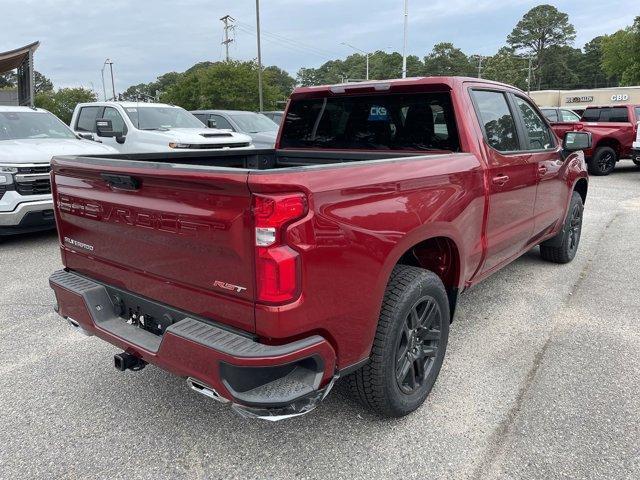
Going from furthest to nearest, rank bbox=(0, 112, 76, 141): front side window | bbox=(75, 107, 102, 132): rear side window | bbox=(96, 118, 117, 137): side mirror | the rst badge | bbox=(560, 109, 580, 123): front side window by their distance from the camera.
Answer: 1. bbox=(560, 109, 580, 123): front side window
2. bbox=(75, 107, 102, 132): rear side window
3. bbox=(96, 118, 117, 137): side mirror
4. bbox=(0, 112, 76, 141): front side window
5. the rst badge

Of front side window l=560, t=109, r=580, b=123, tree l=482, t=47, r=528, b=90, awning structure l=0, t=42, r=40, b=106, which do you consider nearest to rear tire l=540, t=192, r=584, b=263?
front side window l=560, t=109, r=580, b=123

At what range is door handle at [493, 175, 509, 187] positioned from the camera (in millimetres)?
3467

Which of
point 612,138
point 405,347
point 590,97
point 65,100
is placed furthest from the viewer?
point 65,100

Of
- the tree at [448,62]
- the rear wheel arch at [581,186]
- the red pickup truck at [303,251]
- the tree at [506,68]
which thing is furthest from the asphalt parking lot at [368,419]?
the tree at [448,62]

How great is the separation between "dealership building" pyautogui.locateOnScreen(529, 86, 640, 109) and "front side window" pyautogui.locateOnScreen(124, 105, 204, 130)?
33.7 meters

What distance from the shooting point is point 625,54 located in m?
50.2

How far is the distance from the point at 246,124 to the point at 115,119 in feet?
12.4

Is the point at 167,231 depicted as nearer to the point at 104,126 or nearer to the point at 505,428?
the point at 505,428

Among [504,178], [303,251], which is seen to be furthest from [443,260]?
[303,251]

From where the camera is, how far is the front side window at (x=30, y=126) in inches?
283

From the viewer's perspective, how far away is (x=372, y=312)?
237cm

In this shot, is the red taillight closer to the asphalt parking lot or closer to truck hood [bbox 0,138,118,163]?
the asphalt parking lot

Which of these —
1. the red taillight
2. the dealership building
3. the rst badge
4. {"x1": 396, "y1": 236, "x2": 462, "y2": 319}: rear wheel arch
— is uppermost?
the dealership building

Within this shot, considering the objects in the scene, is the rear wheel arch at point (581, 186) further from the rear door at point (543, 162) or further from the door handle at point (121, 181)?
the door handle at point (121, 181)
